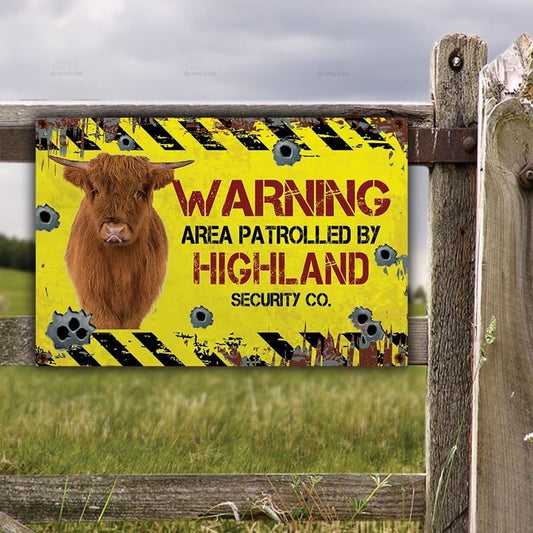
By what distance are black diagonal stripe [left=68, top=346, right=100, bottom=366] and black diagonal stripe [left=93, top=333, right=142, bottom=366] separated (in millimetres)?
89

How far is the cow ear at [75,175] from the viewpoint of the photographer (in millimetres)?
3953

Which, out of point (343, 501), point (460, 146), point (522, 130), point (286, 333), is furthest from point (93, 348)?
point (522, 130)

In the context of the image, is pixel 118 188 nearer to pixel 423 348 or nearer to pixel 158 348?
pixel 158 348

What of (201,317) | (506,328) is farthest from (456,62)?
(506,328)

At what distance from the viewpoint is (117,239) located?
400cm

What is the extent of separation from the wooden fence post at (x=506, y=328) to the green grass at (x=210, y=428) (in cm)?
167

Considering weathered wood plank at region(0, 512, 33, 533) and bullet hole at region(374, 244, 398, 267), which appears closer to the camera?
weathered wood plank at region(0, 512, 33, 533)

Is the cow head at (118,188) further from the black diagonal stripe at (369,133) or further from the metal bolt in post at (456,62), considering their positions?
the metal bolt in post at (456,62)

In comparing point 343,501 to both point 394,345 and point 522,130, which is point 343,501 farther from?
point 522,130

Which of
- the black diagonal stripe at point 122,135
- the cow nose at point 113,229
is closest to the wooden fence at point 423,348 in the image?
the black diagonal stripe at point 122,135

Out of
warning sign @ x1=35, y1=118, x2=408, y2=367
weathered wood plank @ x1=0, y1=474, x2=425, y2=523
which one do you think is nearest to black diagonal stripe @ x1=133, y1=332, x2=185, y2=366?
warning sign @ x1=35, y1=118, x2=408, y2=367

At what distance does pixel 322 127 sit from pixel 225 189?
570 millimetres

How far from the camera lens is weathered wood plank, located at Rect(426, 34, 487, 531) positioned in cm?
387

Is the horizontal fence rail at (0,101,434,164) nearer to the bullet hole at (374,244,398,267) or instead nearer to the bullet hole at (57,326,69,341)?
the bullet hole at (374,244,398,267)
